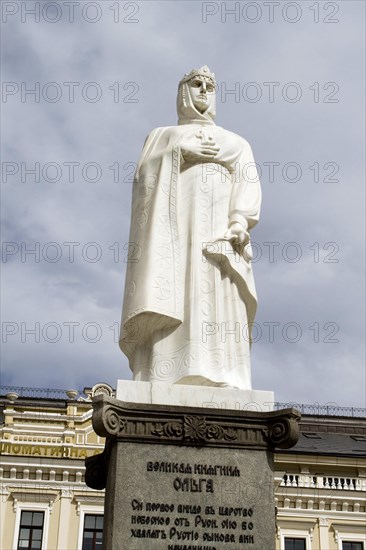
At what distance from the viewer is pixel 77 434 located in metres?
38.9

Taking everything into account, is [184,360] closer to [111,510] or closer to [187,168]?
[111,510]

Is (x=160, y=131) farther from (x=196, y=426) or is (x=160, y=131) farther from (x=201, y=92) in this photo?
(x=196, y=426)

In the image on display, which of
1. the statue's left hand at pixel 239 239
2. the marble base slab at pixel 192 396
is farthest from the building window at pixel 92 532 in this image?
the marble base slab at pixel 192 396

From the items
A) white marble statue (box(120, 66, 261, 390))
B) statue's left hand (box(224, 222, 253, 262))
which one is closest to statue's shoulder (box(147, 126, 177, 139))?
white marble statue (box(120, 66, 261, 390))

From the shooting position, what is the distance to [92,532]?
37281 mm

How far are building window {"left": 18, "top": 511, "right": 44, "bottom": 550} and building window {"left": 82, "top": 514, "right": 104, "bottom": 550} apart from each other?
5.71ft

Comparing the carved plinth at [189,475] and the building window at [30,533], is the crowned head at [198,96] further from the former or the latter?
the building window at [30,533]

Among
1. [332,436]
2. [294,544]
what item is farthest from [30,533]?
[332,436]

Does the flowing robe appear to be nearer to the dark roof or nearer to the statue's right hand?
the statue's right hand

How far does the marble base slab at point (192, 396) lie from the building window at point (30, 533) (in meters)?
29.3

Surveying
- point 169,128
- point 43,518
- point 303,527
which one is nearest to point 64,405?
point 43,518

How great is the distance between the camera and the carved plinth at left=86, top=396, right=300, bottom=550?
8.75 meters

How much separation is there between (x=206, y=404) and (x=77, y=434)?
30254 mm

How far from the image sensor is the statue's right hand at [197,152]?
11.0 meters
